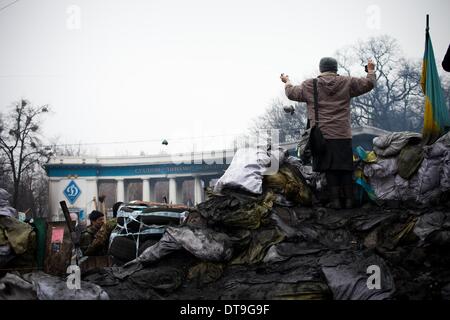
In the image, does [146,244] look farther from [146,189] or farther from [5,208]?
[146,189]

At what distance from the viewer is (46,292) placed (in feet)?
10.5

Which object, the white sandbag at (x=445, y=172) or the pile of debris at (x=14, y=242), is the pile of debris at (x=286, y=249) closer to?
the white sandbag at (x=445, y=172)

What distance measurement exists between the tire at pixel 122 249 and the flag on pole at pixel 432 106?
3.75m

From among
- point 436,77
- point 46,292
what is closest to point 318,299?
point 46,292

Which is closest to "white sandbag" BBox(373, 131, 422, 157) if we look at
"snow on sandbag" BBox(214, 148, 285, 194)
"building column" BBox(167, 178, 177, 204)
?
"snow on sandbag" BBox(214, 148, 285, 194)

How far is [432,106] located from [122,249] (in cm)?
411

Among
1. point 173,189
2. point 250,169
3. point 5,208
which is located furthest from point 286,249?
point 173,189

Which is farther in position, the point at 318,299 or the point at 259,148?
the point at 259,148

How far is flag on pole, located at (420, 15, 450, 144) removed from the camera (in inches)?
181

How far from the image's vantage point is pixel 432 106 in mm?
4719

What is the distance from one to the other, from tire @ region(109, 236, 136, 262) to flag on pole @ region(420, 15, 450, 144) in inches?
147

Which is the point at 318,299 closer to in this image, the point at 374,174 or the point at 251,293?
the point at 251,293
